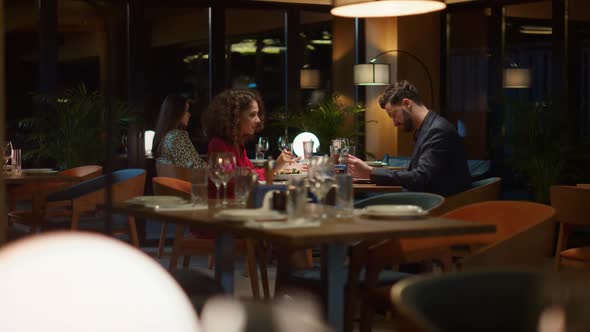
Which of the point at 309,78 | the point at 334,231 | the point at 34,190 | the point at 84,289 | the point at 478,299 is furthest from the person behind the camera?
the point at 309,78

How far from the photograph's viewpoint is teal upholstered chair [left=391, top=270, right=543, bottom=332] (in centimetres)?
159

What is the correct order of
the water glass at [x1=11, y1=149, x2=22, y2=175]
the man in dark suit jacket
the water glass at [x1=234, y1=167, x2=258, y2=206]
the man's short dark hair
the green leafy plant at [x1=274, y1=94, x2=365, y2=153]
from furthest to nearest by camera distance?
1. the green leafy plant at [x1=274, y1=94, x2=365, y2=153]
2. the water glass at [x1=11, y1=149, x2=22, y2=175]
3. the man's short dark hair
4. the man in dark suit jacket
5. the water glass at [x1=234, y1=167, x2=258, y2=206]

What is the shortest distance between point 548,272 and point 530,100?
760cm

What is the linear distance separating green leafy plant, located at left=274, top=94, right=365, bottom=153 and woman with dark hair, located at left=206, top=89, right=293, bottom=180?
4104mm

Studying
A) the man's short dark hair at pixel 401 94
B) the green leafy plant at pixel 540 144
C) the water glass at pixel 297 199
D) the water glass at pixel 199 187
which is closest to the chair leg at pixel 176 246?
the water glass at pixel 199 187

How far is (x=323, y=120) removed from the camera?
9734mm

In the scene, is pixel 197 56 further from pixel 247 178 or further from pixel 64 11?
pixel 247 178

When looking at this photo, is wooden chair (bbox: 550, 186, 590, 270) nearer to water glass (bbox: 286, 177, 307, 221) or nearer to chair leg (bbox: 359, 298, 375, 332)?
chair leg (bbox: 359, 298, 375, 332)

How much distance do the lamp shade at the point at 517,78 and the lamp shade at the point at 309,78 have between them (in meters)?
2.08

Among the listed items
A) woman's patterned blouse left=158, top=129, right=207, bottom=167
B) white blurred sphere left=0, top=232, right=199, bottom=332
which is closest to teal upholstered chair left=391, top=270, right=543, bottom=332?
white blurred sphere left=0, top=232, right=199, bottom=332

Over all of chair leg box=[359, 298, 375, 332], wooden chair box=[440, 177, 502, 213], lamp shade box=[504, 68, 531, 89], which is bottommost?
chair leg box=[359, 298, 375, 332]

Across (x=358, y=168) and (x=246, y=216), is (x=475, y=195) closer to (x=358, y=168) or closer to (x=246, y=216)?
(x=358, y=168)

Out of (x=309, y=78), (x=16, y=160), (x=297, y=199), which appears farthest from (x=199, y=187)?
(x=309, y=78)

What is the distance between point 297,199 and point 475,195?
110 inches
